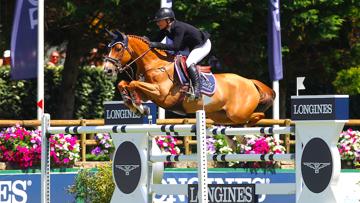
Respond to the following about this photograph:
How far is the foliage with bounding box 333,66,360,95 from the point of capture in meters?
22.3

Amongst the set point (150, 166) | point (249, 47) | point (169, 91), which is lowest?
point (150, 166)

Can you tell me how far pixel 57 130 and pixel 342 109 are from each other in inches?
127

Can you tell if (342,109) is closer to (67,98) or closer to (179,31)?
(179,31)

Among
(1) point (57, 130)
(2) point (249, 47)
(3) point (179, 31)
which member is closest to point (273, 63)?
(2) point (249, 47)

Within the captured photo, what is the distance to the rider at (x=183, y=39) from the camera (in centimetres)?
1228

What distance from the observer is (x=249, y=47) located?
74.9ft

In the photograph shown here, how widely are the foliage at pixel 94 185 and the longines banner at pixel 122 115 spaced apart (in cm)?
92

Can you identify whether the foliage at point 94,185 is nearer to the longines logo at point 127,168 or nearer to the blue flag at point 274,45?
the longines logo at point 127,168

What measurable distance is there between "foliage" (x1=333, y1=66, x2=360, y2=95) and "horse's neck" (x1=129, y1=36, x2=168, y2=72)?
10.6 meters

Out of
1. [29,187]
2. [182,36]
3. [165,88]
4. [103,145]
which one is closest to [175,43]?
[182,36]

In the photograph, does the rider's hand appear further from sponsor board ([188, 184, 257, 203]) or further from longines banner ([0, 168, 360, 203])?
sponsor board ([188, 184, 257, 203])

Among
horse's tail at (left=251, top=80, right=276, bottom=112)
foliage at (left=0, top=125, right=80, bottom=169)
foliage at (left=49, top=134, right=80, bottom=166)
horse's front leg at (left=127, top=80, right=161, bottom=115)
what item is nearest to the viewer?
horse's front leg at (left=127, top=80, right=161, bottom=115)

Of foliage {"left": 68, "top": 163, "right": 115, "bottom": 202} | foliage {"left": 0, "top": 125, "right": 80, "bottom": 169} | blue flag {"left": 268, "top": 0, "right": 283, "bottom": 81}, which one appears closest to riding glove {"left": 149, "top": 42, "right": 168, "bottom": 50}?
foliage {"left": 68, "top": 163, "right": 115, "bottom": 202}

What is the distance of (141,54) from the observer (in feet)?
40.5
